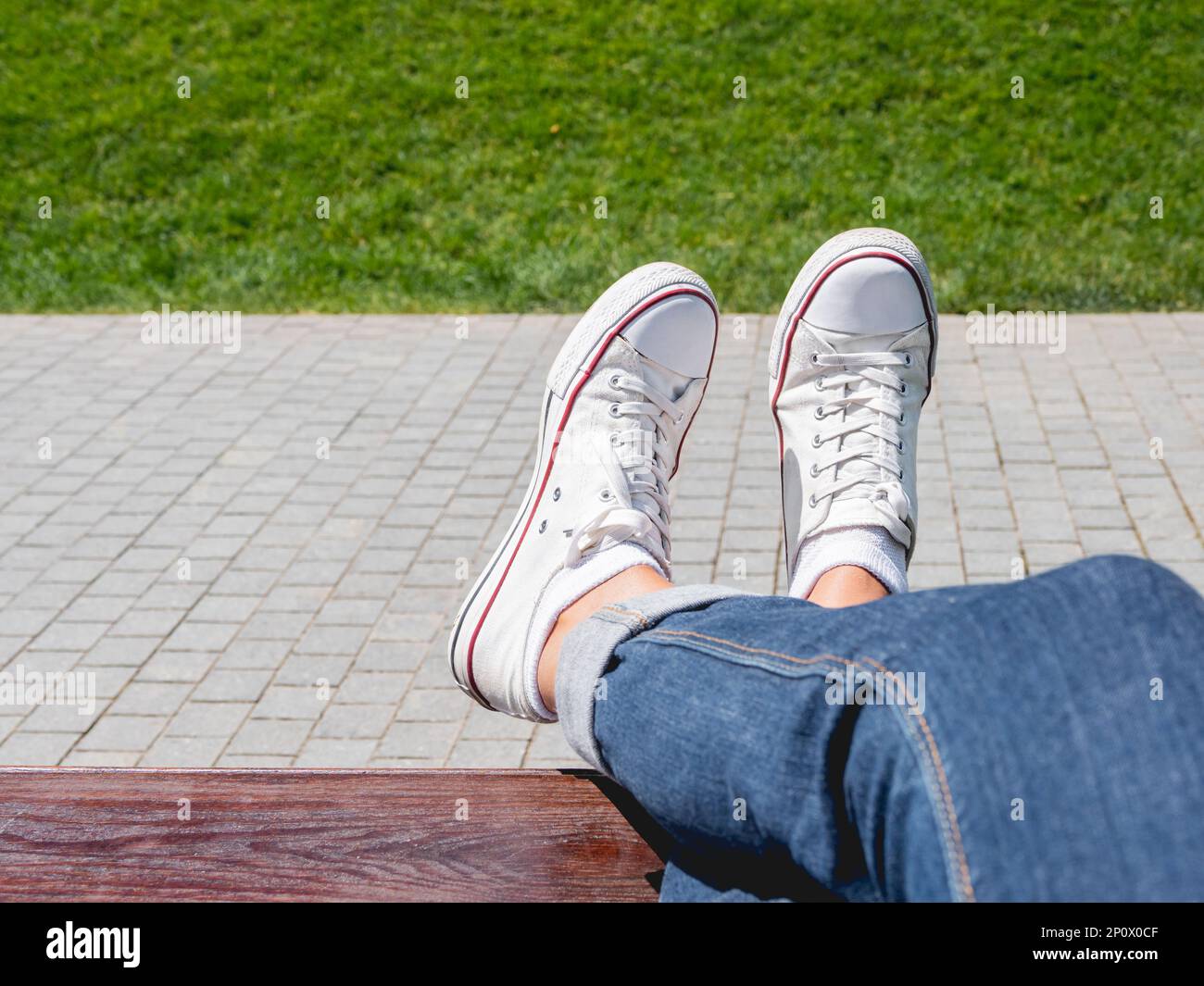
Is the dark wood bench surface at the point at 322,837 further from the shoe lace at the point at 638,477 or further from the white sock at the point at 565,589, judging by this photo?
the shoe lace at the point at 638,477

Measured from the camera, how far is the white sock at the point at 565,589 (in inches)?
74.7

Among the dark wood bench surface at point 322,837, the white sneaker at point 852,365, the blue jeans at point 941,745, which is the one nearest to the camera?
the blue jeans at point 941,745

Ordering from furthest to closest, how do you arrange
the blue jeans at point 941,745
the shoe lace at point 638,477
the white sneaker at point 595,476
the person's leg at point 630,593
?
the shoe lace at point 638,477, the white sneaker at point 595,476, the person's leg at point 630,593, the blue jeans at point 941,745

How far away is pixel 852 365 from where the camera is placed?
8.74 ft

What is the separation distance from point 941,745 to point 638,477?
1201mm

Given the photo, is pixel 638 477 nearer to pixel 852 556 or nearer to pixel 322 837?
pixel 852 556

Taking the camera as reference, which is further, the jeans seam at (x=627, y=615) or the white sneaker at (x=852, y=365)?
the white sneaker at (x=852, y=365)

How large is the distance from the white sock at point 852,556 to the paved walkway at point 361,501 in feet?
4.16

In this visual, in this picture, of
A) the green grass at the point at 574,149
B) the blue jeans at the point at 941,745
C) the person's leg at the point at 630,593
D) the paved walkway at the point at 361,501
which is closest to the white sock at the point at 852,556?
the person's leg at the point at 630,593

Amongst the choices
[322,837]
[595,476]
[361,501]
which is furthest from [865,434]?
[361,501]

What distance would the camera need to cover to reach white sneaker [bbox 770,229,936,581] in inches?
98.1
